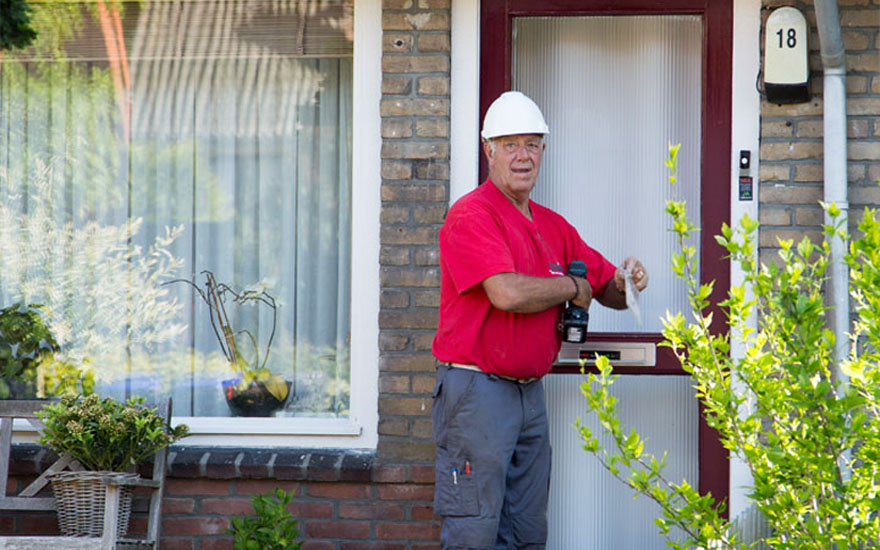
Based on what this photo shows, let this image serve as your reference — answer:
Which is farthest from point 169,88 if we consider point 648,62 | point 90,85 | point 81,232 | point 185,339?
point 648,62

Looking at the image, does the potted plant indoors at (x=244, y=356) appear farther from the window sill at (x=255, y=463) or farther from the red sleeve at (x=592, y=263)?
the red sleeve at (x=592, y=263)

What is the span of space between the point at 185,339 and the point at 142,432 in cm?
74

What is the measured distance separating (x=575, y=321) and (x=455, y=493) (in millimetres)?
714

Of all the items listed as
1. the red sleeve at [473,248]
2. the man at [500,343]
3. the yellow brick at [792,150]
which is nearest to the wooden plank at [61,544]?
the man at [500,343]

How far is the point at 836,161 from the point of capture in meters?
→ 4.54

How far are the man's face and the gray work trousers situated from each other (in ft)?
2.22

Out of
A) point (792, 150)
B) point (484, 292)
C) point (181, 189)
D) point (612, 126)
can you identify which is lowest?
point (484, 292)

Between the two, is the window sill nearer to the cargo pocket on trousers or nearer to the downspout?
the cargo pocket on trousers

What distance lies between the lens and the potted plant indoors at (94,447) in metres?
4.40

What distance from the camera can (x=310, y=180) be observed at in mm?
5098

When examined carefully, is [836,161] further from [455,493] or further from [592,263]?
[455,493]

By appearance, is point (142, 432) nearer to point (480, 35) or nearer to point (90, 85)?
point (90, 85)

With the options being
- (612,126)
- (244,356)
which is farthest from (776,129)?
(244,356)

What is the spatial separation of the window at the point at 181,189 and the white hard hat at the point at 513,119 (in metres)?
1.01
